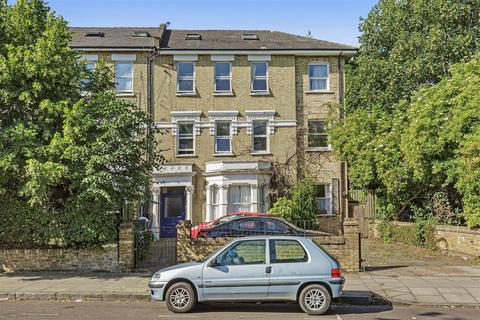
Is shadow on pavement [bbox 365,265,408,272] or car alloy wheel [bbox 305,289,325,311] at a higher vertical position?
car alloy wheel [bbox 305,289,325,311]

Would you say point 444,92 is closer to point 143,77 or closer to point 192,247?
point 192,247

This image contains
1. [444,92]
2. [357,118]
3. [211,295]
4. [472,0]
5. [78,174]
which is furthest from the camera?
[472,0]

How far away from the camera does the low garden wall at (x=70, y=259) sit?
1493 centimetres

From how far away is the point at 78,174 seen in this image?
45.8 feet

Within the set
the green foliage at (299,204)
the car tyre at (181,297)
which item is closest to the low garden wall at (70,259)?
the car tyre at (181,297)

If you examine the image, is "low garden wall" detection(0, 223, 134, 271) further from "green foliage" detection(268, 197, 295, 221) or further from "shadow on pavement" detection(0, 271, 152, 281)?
"green foliage" detection(268, 197, 295, 221)

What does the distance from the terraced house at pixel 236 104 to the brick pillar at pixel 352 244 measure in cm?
1177

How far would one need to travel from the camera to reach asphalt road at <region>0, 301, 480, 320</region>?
985cm

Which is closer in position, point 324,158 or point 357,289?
point 357,289

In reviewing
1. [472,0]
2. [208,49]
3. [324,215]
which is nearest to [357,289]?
[324,215]

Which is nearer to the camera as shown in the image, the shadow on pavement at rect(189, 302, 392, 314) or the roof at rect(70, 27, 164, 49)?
the shadow on pavement at rect(189, 302, 392, 314)

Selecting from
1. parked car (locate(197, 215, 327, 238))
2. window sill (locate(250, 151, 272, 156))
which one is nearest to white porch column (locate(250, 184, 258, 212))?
window sill (locate(250, 151, 272, 156))

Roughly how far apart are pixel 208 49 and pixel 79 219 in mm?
14474

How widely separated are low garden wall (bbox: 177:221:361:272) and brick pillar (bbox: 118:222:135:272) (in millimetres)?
1346
